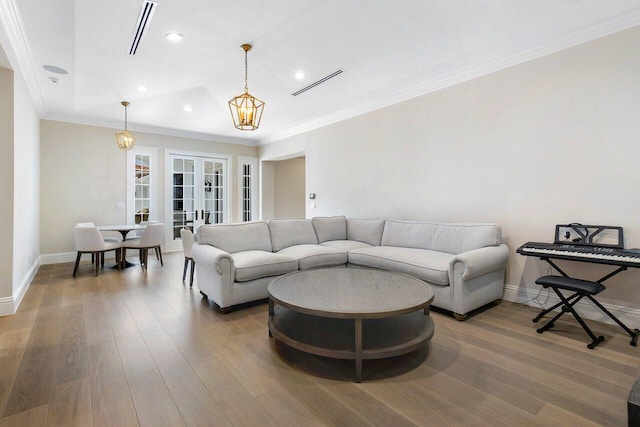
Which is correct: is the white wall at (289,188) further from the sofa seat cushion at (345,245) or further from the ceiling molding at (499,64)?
the sofa seat cushion at (345,245)

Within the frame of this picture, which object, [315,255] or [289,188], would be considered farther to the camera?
[289,188]

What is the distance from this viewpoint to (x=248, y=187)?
820cm

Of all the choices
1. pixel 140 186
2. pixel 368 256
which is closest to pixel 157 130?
pixel 140 186

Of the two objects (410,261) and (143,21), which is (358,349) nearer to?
(410,261)

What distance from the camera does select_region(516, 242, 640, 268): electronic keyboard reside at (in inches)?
94.1

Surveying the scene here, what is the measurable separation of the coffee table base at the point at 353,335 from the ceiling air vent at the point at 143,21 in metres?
3.14

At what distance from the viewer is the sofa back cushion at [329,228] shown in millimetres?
4895

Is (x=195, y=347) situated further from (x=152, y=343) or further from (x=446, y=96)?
(x=446, y=96)

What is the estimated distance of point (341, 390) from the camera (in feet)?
6.14

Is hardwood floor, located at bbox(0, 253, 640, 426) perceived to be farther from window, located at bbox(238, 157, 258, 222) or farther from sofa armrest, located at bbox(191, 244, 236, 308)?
window, located at bbox(238, 157, 258, 222)

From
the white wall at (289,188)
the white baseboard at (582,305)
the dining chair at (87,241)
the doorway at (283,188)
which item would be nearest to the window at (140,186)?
the dining chair at (87,241)

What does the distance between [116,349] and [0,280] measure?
1.82 meters

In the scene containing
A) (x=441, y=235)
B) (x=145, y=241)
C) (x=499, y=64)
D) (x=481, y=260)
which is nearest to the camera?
(x=481, y=260)

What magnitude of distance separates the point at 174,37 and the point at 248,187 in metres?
4.81
